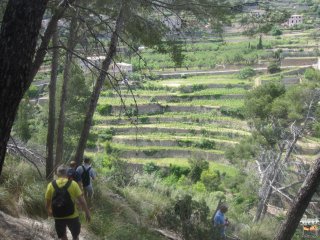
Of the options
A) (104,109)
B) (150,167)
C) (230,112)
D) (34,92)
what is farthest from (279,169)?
(34,92)

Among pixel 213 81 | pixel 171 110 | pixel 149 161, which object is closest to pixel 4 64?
pixel 149 161

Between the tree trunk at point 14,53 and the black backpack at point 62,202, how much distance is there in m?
1.48

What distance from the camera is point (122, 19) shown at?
6.31 meters

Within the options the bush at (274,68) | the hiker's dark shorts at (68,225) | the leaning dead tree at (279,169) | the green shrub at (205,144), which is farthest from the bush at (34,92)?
the hiker's dark shorts at (68,225)

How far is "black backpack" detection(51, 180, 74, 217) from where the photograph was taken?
3.95m

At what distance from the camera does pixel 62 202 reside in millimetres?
3975

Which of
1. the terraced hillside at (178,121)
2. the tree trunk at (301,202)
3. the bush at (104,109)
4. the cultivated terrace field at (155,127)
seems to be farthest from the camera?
the bush at (104,109)

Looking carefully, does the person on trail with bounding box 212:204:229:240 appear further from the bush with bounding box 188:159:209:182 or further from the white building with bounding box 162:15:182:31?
the bush with bounding box 188:159:209:182

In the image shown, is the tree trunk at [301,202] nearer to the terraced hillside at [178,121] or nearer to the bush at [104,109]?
the terraced hillside at [178,121]

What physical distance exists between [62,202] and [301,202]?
258 cm

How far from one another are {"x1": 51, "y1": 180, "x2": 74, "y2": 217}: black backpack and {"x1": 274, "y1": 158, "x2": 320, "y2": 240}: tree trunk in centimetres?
242

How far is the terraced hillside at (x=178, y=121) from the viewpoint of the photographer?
1267 inches

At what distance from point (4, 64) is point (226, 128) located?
34.0m

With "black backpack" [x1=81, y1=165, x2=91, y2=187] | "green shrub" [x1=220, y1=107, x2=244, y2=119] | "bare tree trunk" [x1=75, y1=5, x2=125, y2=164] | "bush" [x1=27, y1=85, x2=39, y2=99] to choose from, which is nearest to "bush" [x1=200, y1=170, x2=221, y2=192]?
"green shrub" [x1=220, y1=107, x2=244, y2=119]
